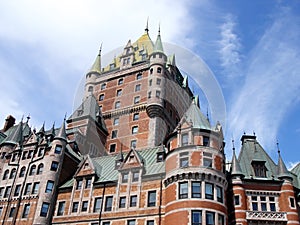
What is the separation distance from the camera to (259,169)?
156 feet

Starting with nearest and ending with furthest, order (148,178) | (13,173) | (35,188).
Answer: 1. (148,178)
2. (35,188)
3. (13,173)

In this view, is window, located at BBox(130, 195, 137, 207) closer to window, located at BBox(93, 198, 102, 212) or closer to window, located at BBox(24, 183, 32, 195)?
window, located at BBox(93, 198, 102, 212)

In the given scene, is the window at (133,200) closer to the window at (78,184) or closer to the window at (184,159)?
the window at (184,159)

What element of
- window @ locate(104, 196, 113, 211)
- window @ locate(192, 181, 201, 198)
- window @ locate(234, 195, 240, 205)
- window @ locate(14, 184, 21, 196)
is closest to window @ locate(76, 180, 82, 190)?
window @ locate(104, 196, 113, 211)

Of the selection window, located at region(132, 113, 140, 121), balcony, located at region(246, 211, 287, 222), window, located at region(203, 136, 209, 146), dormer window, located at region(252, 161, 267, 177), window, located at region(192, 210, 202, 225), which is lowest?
window, located at region(192, 210, 202, 225)

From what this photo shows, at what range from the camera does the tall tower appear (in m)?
40.9

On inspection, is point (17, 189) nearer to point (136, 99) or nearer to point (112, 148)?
point (112, 148)

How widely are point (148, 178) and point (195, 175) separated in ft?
25.1

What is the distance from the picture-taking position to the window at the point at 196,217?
4000 centimetres

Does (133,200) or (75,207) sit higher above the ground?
(133,200)

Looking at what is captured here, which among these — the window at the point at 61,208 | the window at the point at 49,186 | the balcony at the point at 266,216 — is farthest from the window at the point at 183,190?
the window at the point at 49,186

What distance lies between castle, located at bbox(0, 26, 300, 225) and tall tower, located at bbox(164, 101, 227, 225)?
0.12 m

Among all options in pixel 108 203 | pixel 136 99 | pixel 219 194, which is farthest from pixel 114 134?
pixel 219 194

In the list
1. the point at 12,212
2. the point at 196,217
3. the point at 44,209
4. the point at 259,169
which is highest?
the point at 259,169
